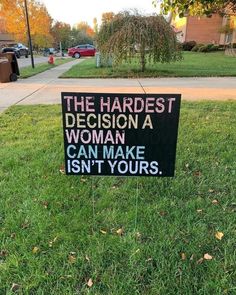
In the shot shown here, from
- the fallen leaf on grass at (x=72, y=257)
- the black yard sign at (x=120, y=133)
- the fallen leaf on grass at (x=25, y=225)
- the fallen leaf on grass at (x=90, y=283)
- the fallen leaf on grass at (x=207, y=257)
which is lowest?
the fallen leaf on grass at (x=90, y=283)

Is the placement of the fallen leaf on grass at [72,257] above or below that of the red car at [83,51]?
above

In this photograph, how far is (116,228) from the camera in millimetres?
2826

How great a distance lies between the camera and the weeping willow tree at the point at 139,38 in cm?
1421

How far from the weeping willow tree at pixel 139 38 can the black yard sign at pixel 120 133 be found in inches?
492

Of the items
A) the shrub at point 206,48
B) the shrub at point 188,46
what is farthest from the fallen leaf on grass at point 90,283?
the shrub at point 188,46

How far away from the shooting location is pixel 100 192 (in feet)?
11.2

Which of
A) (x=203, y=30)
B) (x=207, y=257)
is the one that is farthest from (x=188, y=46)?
(x=207, y=257)

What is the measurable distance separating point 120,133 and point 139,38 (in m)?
12.6

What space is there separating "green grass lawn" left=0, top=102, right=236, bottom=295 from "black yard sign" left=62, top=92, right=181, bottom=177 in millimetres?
527

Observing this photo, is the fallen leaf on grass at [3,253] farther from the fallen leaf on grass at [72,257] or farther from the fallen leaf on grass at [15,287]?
the fallen leaf on grass at [72,257]

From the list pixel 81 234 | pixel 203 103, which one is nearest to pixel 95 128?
pixel 81 234

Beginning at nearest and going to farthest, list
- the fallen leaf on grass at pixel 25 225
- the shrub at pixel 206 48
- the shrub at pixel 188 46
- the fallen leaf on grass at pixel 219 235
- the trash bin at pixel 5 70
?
1. the fallen leaf on grass at pixel 219 235
2. the fallen leaf on grass at pixel 25 225
3. the trash bin at pixel 5 70
4. the shrub at pixel 206 48
5. the shrub at pixel 188 46

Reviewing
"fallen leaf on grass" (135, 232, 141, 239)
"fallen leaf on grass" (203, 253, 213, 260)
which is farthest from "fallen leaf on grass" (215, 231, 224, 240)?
"fallen leaf on grass" (135, 232, 141, 239)

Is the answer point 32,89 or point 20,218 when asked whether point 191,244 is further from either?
point 32,89
